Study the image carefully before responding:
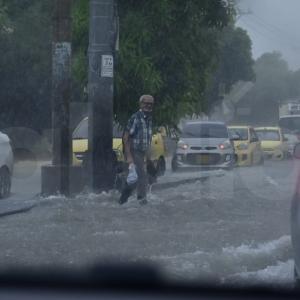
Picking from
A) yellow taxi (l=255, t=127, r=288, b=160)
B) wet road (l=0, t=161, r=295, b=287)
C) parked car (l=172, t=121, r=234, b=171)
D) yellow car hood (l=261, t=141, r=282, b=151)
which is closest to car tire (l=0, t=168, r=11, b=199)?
wet road (l=0, t=161, r=295, b=287)

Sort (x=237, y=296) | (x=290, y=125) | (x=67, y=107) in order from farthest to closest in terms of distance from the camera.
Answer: (x=290, y=125) < (x=67, y=107) < (x=237, y=296)

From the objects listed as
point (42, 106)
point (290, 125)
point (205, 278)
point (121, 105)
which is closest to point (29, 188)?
point (121, 105)

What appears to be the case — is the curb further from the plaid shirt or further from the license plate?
the license plate

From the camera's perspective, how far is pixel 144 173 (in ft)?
49.1

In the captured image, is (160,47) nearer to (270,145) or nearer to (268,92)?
(270,145)

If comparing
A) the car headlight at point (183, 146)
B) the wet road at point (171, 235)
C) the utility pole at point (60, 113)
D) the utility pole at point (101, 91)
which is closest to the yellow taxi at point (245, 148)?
the car headlight at point (183, 146)

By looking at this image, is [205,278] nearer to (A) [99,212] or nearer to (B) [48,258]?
(B) [48,258]

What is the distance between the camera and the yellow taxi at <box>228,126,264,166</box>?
28766 mm

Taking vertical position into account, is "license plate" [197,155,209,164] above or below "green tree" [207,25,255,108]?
below

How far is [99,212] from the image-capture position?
14.3m

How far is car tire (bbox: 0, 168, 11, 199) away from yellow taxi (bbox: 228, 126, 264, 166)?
1173 cm

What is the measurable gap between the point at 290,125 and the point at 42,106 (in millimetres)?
12447

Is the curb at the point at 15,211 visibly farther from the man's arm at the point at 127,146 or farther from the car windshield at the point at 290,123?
the car windshield at the point at 290,123

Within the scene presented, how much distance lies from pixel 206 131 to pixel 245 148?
84.3 inches
